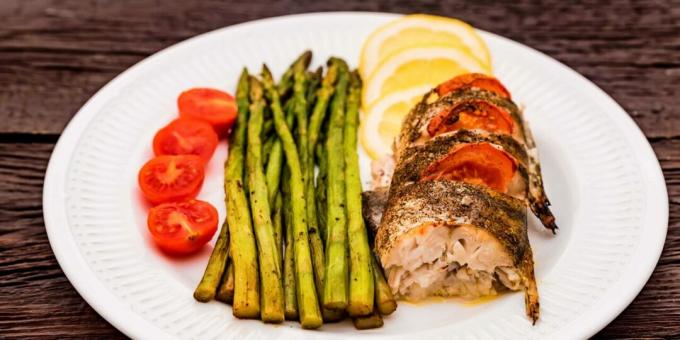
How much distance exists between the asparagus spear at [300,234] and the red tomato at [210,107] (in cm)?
32

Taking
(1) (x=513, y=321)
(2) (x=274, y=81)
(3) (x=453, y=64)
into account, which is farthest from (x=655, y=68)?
(1) (x=513, y=321)

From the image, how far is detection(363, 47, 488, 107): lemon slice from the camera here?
5.97m

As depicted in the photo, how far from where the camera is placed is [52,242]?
178 inches

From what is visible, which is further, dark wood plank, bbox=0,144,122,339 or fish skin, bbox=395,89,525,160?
fish skin, bbox=395,89,525,160

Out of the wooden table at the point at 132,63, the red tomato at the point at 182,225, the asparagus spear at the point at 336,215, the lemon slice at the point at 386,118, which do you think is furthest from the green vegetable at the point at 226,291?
the lemon slice at the point at 386,118

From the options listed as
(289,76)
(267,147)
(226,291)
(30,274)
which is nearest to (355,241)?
(226,291)

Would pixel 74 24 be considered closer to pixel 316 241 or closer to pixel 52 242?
pixel 52 242

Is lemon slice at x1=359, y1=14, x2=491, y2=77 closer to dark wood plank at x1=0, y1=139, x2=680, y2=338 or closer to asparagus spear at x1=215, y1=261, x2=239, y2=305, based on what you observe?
dark wood plank at x1=0, y1=139, x2=680, y2=338

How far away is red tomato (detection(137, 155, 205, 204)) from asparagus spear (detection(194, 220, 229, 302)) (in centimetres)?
51

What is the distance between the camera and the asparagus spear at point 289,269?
4.26 m

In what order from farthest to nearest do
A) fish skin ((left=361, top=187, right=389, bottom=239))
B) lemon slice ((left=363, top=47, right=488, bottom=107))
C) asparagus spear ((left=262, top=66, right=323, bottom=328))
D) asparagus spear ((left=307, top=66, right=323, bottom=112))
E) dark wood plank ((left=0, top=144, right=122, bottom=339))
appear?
asparagus spear ((left=307, top=66, right=323, bottom=112)) → lemon slice ((left=363, top=47, right=488, bottom=107)) → fish skin ((left=361, top=187, right=389, bottom=239)) → dark wood plank ((left=0, top=144, right=122, bottom=339)) → asparagus spear ((left=262, top=66, right=323, bottom=328))

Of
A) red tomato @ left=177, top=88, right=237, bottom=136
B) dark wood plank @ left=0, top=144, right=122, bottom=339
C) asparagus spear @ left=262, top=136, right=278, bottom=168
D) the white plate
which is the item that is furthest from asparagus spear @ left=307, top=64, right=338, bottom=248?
dark wood plank @ left=0, top=144, right=122, bottom=339

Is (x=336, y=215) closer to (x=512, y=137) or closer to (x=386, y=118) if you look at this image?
(x=512, y=137)

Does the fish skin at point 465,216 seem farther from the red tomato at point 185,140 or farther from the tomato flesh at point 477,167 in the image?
the red tomato at point 185,140
